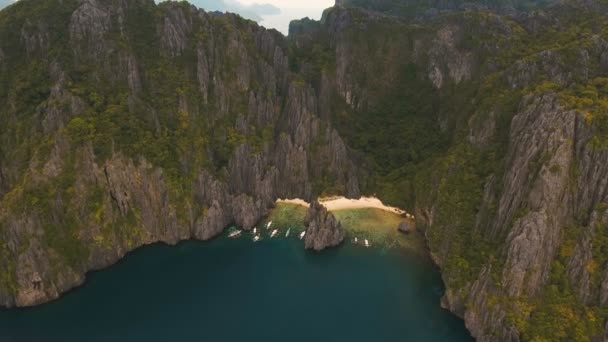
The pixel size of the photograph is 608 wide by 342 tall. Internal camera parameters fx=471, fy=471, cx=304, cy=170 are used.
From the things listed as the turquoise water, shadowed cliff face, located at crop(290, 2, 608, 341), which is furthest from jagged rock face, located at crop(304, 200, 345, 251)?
shadowed cliff face, located at crop(290, 2, 608, 341)

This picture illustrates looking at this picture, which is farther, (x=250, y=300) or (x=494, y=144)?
(x=494, y=144)

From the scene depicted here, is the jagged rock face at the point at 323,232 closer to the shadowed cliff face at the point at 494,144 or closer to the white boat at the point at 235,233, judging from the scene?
the white boat at the point at 235,233

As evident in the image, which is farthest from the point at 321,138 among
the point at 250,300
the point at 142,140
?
the point at 250,300

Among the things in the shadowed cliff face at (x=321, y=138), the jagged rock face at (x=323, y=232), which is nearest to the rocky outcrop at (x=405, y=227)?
the shadowed cliff face at (x=321, y=138)

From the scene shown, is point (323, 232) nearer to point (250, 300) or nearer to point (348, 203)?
point (348, 203)

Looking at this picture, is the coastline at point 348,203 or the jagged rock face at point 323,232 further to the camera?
the coastline at point 348,203

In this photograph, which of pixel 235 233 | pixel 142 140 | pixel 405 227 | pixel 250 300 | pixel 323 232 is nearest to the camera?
pixel 250 300

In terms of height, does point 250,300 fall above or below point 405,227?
below

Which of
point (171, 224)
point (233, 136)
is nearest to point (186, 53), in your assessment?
point (233, 136)
